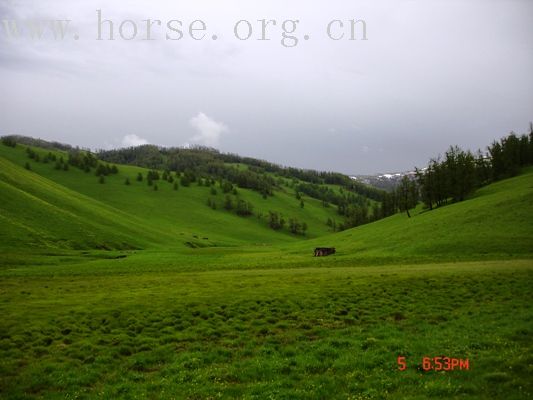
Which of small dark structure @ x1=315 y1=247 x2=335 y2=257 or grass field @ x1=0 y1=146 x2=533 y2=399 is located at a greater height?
grass field @ x1=0 y1=146 x2=533 y2=399

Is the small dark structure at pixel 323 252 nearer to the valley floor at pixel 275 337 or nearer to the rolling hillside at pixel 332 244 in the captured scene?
the rolling hillside at pixel 332 244

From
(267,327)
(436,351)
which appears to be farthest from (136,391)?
(436,351)

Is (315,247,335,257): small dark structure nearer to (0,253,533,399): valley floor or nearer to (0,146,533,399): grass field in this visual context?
(0,146,533,399): grass field

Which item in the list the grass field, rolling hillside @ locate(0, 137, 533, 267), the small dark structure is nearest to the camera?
the grass field

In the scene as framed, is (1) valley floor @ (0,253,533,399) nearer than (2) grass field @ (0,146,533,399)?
Yes

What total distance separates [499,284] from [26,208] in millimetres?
Answer: 93641

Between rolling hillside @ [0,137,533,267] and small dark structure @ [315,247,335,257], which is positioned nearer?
rolling hillside @ [0,137,533,267]

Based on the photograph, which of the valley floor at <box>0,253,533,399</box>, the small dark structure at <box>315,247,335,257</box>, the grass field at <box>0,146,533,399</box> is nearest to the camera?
the valley floor at <box>0,253,533,399</box>

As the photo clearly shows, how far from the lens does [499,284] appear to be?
Answer: 104ft

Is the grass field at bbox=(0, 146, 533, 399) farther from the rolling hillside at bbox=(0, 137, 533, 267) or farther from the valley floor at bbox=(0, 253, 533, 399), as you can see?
the rolling hillside at bbox=(0, 137, 533, 267)

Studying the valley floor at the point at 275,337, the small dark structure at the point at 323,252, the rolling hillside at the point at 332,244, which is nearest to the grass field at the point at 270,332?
the valley floor at the point at 275,337

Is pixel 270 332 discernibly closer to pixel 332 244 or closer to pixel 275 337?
pixel 275 337

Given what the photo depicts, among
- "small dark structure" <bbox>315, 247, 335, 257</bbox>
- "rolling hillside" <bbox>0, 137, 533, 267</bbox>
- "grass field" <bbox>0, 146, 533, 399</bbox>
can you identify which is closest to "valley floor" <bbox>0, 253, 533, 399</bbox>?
"grass field" <bbox>0, 146, 533, 399</bbox>

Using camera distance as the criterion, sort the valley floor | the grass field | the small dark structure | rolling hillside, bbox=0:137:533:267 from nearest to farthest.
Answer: the valley floor → the grass field → rolling hillside, bbox=0:137:533:267 → the small dark structure
